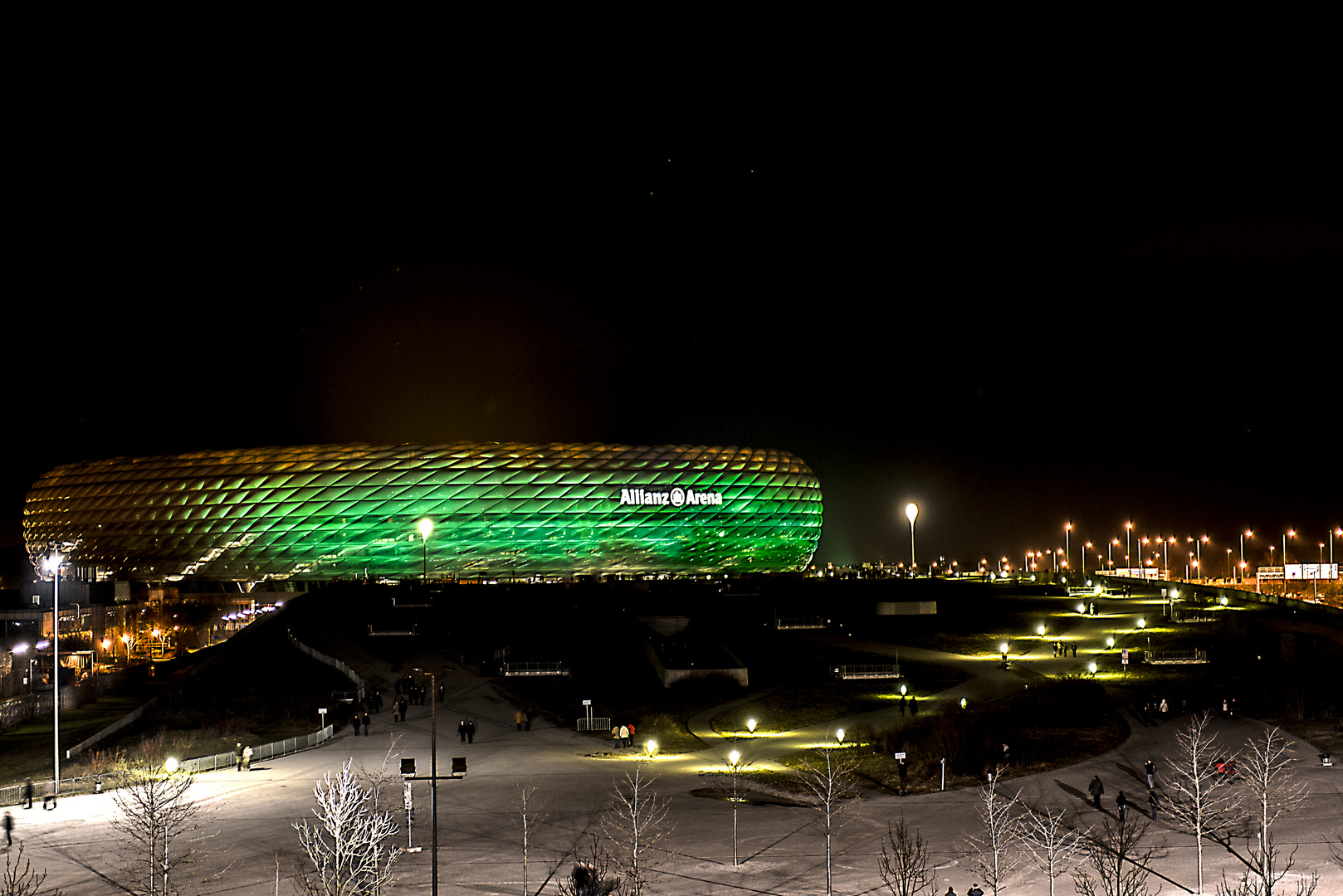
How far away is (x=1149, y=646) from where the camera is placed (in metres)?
55.0

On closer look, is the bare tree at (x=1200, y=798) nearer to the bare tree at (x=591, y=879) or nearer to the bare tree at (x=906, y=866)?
the bare tree at (x=906, y=866)

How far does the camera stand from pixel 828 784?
23.4 meters

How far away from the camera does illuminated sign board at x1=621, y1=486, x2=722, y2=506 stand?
278ft

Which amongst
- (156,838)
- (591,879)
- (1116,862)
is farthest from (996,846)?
(156,838)

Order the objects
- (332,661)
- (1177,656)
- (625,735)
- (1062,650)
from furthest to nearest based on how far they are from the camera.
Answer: (1062,650), (1177,656), (332,661), (625,735)

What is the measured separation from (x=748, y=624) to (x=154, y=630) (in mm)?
47443

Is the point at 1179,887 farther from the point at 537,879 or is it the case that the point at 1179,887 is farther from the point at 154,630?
the point at 154,630

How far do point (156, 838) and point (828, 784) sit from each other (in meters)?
11.5

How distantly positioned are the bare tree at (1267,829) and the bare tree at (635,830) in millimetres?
8750

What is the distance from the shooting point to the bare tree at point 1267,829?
62.6ft

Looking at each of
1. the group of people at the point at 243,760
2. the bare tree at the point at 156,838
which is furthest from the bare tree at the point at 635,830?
the group of people at the point at 243,760

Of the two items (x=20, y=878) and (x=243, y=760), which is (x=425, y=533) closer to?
(x=243, y=760)

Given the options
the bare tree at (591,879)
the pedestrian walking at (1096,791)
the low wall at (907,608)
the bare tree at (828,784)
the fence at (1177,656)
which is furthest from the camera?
the low wall at (907,608)

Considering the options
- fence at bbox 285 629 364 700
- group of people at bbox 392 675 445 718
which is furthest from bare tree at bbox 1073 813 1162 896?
fence at bbox 285 629 364 700
